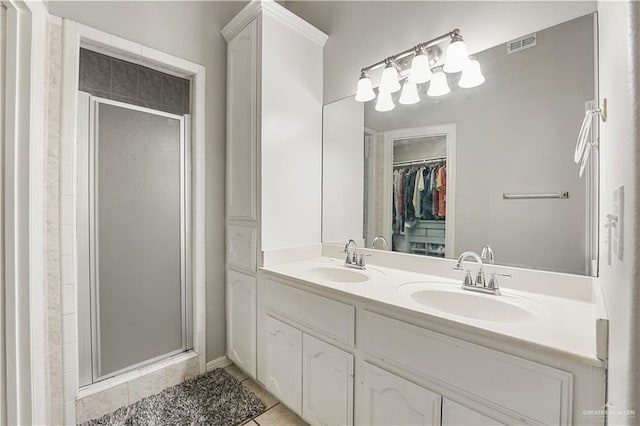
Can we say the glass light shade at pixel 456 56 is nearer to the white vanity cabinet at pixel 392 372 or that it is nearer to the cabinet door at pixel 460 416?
the white vanity cabinet at pixel 392 372

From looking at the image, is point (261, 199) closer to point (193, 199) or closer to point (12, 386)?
point (193, 199)

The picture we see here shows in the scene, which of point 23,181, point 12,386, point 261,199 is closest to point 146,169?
point 23,181

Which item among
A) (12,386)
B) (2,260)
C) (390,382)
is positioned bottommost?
(12,386)

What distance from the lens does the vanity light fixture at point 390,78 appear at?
Answer: 1621 millimetres

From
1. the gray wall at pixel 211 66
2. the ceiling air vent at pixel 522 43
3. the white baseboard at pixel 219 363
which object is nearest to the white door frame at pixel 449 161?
the ceiling air vent at pixel 522 43

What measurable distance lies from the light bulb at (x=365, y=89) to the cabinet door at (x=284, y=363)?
140 centimetres

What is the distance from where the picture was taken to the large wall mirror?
1154 millimetres

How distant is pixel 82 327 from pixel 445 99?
2.31m

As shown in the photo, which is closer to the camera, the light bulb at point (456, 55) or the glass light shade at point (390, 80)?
the light bulb at point (456, 55)

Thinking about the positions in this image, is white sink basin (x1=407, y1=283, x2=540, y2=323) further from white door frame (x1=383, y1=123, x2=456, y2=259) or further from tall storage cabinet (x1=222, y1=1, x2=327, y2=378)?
tall storage cabinet (x1=222, y1=1, x2=327, y2=378)

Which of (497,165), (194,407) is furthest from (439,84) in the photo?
(194,407)

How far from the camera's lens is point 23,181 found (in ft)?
4.16

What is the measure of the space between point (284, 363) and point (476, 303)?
102cm

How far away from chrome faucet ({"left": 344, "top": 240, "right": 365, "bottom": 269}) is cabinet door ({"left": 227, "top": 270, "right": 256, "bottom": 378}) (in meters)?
0.61
